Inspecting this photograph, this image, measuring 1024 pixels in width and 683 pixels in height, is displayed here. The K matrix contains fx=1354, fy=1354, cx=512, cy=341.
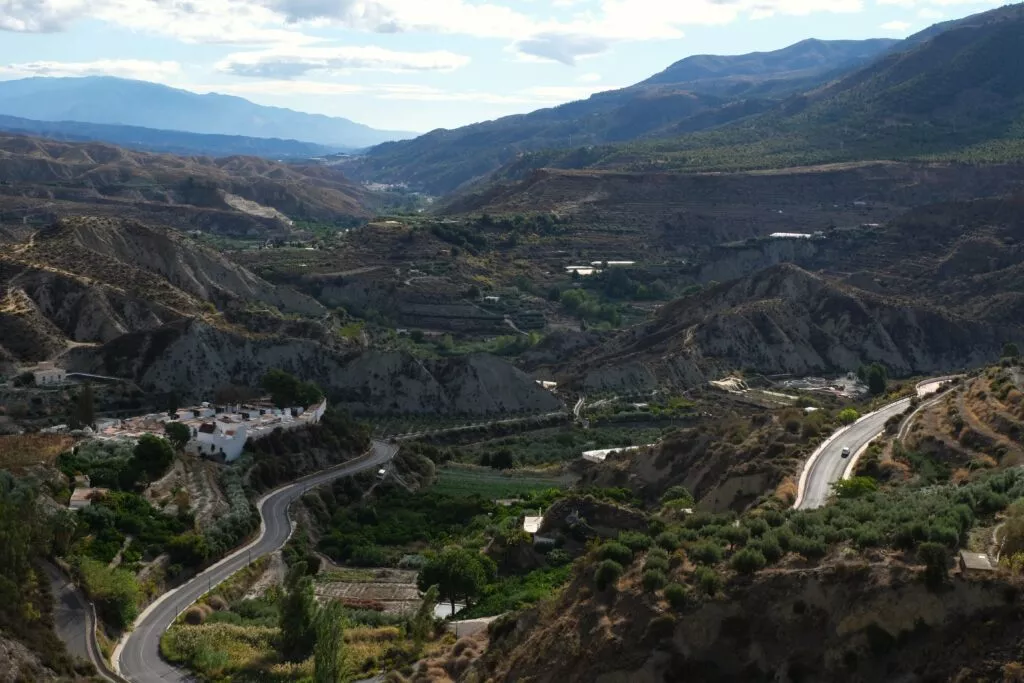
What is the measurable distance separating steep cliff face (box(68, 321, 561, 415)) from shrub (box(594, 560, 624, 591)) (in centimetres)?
5250

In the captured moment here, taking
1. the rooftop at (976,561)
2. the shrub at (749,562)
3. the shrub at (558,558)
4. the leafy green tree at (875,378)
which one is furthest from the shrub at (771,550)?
the leafy green tree at (875,378)

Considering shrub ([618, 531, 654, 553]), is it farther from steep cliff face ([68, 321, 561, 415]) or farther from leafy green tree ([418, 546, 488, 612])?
steep cliff face ([68, 321, 561, 415])

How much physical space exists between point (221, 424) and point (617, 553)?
34.5 meters

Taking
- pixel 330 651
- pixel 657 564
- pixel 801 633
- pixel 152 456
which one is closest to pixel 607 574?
pixel 657 564

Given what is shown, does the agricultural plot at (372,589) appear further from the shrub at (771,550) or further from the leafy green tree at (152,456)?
the shrub at (771,550)

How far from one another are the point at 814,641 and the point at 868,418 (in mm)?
31587

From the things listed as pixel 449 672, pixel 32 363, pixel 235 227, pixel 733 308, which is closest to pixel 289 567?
pixel 449 672

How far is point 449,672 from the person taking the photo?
31.9m

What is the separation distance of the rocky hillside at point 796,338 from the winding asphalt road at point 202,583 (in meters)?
35.9

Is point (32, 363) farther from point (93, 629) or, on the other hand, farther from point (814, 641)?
point (814, 641)

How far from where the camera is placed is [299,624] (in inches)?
1411

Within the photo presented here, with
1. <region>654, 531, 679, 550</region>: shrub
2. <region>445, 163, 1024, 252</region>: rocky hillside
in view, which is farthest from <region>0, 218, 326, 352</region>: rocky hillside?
<region>654, 531, 679, 550</region>: shrub

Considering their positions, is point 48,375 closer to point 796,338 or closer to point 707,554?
point 707,554

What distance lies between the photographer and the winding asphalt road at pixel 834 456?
134 ft
